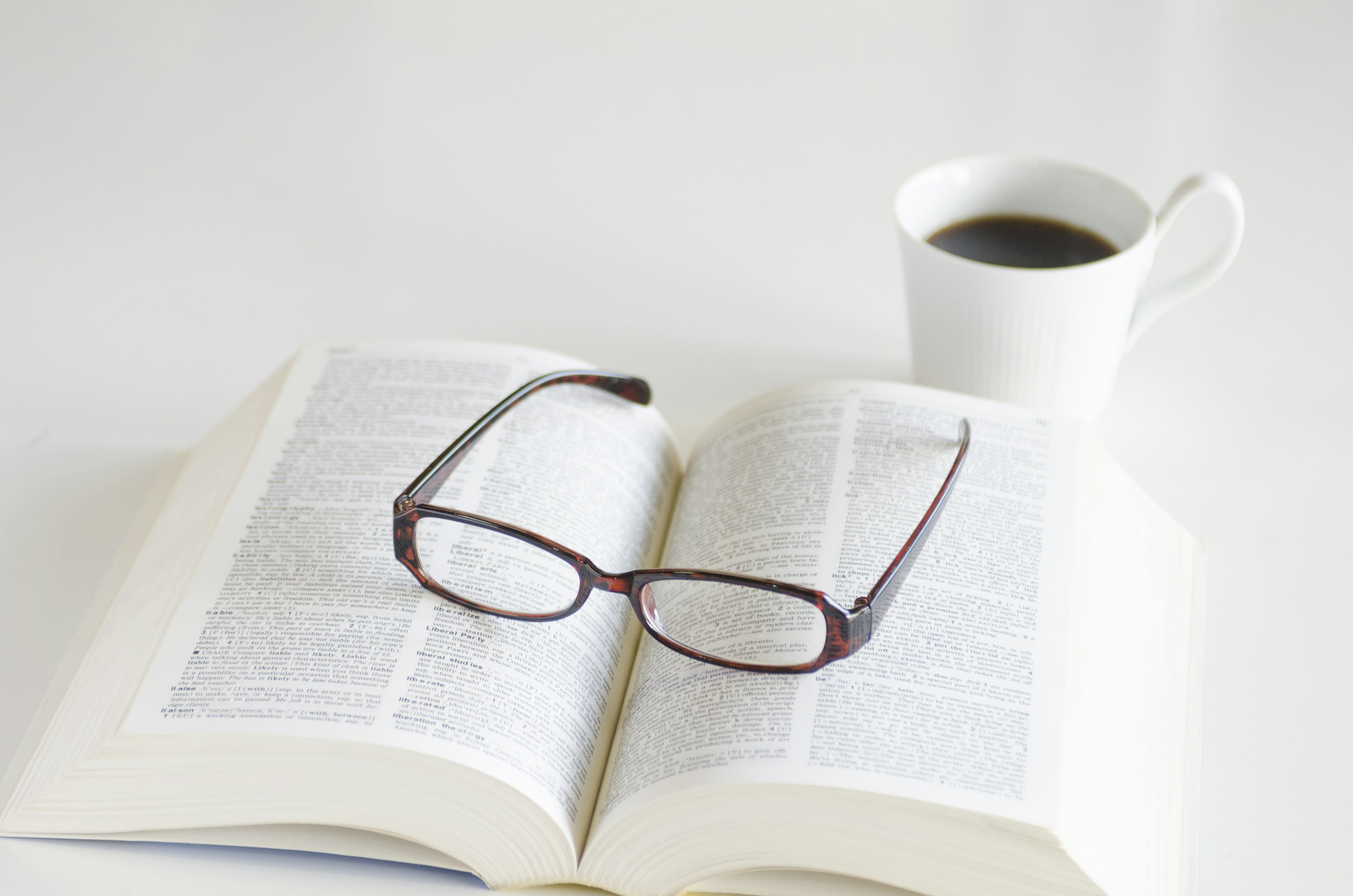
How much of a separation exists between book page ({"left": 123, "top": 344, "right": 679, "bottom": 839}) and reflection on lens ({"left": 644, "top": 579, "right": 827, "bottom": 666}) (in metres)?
0.04

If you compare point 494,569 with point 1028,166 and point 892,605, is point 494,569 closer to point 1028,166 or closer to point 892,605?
point 892,605

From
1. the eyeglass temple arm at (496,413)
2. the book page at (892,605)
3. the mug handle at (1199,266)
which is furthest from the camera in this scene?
the mug handle at (1199,266)

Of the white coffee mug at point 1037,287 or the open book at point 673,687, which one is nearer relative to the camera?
the open book at point 673,687

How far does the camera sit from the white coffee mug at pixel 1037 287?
0.70 metres

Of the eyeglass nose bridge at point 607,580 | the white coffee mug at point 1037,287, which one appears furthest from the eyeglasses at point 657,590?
the white coffee mug at point 1037,287

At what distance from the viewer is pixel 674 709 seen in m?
0.54

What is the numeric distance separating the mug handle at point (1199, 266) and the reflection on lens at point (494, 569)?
0.40 m

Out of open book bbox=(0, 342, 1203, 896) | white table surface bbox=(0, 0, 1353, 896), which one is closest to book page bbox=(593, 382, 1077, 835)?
open book bbox=(0, 342, 1203, 896)

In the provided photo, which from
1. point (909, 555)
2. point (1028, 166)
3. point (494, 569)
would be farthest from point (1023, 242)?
point (494, 569)

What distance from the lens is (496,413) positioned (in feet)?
2.14

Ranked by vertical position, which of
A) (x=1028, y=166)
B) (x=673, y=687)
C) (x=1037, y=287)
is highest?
(x=1028, y=166)

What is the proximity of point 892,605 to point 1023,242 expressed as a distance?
12.4 inches

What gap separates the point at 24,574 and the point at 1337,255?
93 centimetres

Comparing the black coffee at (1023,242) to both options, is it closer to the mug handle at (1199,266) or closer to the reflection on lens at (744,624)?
the mug handle at (1199,266)
